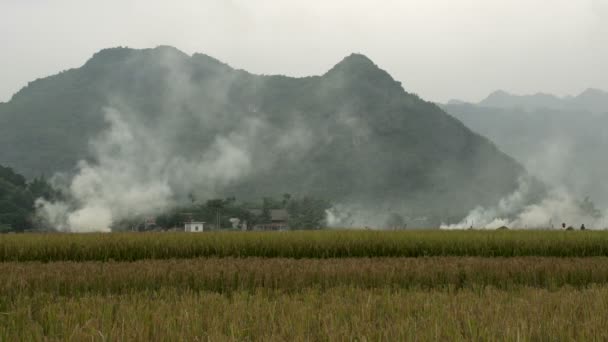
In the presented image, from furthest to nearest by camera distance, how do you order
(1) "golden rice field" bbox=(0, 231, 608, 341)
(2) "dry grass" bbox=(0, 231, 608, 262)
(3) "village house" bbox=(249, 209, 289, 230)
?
(3) "village house" bbox=(249, 209, 289, 230)
(2) "dry grass" bbox=(0, 231, 608, 262)
(1) "golden rice field" bbox=(0, 231, 608, 341)

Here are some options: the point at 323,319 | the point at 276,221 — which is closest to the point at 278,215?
the point at 276,221

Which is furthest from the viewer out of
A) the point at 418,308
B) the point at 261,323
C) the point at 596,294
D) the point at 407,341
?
the point at 596,294

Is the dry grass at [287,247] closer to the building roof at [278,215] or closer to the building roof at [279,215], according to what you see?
the building roof at [278,215]

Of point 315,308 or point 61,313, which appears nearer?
point 61,313

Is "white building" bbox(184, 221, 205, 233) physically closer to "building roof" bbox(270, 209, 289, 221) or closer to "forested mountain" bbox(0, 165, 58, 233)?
"building roof" bbox(270, 209, 289, 221)

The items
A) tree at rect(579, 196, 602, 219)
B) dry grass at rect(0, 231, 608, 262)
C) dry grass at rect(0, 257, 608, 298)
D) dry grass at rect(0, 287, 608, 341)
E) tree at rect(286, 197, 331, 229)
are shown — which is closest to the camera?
dry grass at rect(0, 287, 608, 341)

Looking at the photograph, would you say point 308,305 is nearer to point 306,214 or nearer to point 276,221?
point 306,214

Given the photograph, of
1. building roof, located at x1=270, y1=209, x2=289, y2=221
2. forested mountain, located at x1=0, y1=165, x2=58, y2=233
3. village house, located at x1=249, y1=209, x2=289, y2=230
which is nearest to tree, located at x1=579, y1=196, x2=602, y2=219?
building roof, located at x1=270, y1=209, x2=289, y2=221

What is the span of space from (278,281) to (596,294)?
171 inches

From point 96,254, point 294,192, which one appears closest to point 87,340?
point 96,254

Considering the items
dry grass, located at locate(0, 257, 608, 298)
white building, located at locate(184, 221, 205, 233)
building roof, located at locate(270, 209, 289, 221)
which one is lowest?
dry grass, located at locate(0, 257, 608, 298)

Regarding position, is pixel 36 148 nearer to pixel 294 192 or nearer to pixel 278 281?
pixel 294 192

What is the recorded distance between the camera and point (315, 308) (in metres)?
5.60

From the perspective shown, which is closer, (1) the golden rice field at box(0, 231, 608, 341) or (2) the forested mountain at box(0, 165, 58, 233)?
(1) the golden rice field at box(0, 231, 608, 341)
